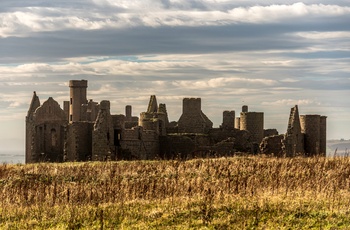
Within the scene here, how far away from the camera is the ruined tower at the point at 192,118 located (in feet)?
182

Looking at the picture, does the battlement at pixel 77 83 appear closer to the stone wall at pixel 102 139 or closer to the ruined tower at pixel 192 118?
the ruined tower at pixel 192 118

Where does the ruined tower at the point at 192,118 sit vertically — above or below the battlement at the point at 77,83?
below

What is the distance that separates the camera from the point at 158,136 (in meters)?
52.9

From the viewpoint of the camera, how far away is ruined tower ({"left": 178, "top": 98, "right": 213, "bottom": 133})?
5562cm

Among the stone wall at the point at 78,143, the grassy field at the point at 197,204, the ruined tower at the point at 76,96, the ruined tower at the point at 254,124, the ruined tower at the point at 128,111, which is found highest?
the ruined tower at the point at 76,96

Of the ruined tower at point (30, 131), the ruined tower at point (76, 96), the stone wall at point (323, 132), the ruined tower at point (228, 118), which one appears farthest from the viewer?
the ruined tower at point (76, 96)

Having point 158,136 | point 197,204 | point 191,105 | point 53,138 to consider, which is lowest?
point 197,204

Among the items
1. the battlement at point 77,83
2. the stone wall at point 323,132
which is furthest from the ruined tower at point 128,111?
the stone wall at point 323,132

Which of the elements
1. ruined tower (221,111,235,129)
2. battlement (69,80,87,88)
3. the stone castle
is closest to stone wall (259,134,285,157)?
the stone castle

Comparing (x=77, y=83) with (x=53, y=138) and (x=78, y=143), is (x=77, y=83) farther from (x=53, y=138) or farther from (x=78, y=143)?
(x=78, y=143)

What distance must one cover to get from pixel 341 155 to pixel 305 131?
1522cm

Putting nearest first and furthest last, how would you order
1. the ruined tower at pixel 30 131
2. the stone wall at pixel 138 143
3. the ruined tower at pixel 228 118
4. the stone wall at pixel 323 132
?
the stone wall at pixel 323 132 → the stone wall at pixel 138 143 → the ruined tower at pixel 30 131 → the ruined tower at pixel 228 118

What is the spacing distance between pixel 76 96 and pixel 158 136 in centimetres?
1404

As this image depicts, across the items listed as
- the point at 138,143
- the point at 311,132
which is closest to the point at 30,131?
the point at 138,143
